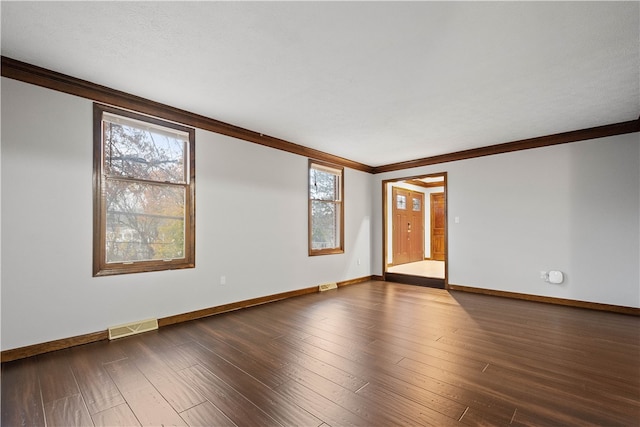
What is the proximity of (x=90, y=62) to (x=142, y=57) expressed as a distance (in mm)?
496

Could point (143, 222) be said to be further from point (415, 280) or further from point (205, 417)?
point (415, 280)

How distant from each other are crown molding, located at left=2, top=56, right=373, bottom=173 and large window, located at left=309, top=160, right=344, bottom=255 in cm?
92

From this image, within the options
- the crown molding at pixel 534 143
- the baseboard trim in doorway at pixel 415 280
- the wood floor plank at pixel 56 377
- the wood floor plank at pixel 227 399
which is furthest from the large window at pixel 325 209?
the wood floor plank at pixel 56 377

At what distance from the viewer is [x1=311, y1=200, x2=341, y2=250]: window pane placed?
5.38 metres

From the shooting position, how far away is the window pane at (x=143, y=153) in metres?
3.13

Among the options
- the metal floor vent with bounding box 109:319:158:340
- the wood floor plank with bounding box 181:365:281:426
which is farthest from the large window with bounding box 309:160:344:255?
the wood floor plank with bounding box 181:365:281:426

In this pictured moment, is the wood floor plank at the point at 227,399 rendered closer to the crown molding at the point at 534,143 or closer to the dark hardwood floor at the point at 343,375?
the dark hardwood floor at the point at 343,375

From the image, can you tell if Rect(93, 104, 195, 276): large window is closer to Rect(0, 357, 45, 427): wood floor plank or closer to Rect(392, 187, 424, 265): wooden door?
Rect(0, 357, 45, 427): wood floor plank

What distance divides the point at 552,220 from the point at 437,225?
453 centimetres

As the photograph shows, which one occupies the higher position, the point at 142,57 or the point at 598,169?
the point at 142,57

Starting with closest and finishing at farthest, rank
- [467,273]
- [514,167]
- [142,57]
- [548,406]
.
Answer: [548,406]
[142,57]
[514,167]
[467,273]

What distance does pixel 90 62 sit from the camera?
252 cm

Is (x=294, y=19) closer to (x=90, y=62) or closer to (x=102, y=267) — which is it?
(x=90, y=62)

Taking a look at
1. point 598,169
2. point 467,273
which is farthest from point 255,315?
point 598,169
